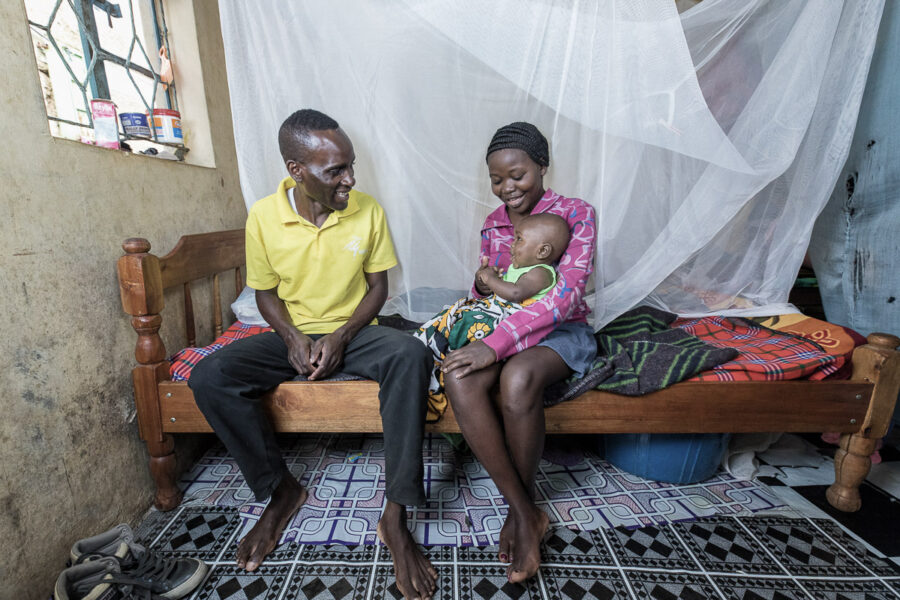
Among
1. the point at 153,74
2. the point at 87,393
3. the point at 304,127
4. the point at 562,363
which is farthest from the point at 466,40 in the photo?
the point at 87,393

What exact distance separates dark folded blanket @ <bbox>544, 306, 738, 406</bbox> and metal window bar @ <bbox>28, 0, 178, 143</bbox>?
1.70 meters

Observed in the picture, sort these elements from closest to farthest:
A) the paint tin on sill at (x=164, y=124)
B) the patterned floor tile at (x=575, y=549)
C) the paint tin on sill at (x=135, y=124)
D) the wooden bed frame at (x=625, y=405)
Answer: the patterned floor tile at (x=575, y=549) → the wooden bed frame at (x=625, y=405) → the paint tin on sill at (x=135, y=124) → the paint tin on sill at (x=164, y=124)

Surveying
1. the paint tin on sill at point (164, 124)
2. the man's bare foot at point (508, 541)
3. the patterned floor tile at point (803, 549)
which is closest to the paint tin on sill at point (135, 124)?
the paint tin on sill at point (164, 124)

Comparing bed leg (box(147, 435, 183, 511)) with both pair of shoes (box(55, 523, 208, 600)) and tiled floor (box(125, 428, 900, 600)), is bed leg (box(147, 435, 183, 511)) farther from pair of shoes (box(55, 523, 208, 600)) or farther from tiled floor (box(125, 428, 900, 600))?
pair of shoes (box(55, 523, 208, 600))

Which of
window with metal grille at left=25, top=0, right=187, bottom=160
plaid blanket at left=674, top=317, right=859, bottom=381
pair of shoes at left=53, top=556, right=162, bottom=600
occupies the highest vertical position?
window with metal grille at left=25, top=0, right=187, bottom=160

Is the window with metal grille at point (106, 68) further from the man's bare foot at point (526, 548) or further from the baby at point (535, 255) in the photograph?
the man's bare foot at point (526, 548)

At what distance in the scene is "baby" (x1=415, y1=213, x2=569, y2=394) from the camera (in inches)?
49.3

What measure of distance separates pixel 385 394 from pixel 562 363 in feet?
1.69

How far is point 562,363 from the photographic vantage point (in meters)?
1.23

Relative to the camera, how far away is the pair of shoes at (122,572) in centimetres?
101

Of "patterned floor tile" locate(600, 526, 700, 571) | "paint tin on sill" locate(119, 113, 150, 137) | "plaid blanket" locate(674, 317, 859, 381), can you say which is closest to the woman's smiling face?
"plaid blanket" locate(674, 317, 859, 381)

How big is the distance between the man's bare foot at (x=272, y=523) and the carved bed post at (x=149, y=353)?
37 centimetres

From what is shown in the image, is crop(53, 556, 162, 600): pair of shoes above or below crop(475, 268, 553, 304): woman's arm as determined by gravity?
below

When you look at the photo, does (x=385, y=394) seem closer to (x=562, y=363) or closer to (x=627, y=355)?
(x=562, y=363)
